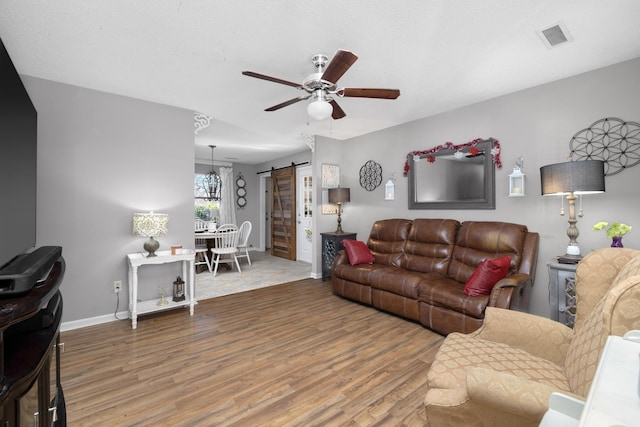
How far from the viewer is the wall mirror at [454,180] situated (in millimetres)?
3365

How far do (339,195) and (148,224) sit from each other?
2740 mm

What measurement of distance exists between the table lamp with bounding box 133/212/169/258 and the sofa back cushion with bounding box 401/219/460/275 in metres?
2.87

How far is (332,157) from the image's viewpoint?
5.11 m

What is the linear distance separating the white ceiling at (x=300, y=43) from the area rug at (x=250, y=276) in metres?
2.59

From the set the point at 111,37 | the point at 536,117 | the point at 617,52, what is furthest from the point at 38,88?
the point at 617,52

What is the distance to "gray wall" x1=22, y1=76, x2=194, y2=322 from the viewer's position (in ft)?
9.20

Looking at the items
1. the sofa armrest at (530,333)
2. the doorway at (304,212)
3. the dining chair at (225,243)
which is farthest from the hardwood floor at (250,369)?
the doorway at (304,212)

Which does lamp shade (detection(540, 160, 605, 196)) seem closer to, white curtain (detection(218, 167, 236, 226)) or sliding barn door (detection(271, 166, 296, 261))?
sliding barn door (detection(271, 166, 296, 261))

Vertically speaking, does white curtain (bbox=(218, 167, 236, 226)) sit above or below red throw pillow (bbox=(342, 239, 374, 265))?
above

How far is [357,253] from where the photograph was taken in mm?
3820

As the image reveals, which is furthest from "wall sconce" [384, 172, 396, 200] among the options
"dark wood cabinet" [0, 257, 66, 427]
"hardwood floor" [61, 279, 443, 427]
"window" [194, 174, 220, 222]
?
"window" [194, 174, 220, 222]

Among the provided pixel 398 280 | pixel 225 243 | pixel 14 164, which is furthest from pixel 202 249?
pixel 14 164

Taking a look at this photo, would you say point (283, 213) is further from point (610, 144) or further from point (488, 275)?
point (610, 144)

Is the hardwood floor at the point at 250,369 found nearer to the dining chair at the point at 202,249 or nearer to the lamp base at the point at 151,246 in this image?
the lamp base at the point at 151,246
